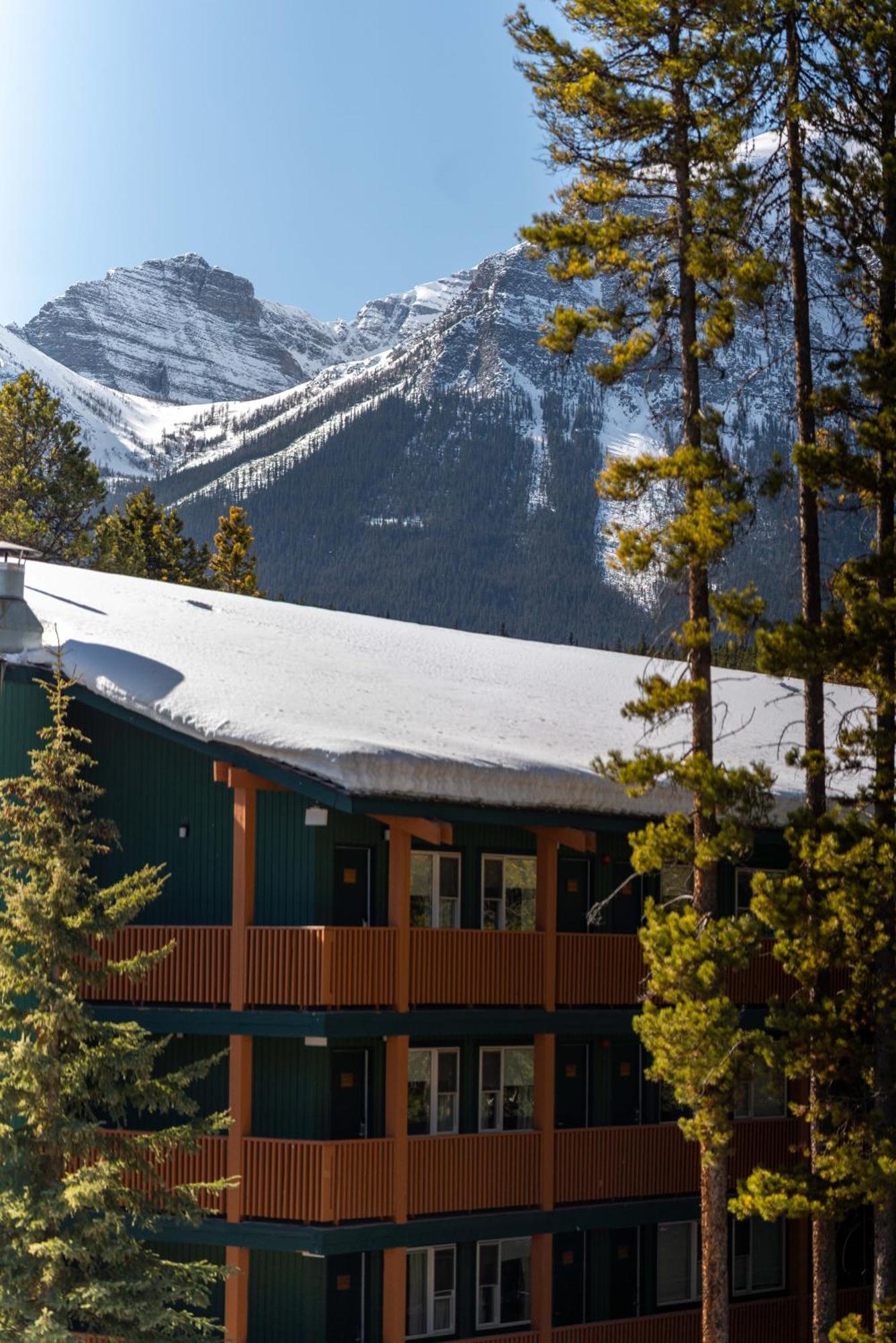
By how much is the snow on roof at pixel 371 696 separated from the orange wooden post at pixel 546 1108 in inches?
134

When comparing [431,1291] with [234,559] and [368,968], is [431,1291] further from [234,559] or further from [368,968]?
[234,559]

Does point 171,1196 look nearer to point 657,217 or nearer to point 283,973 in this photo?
point 283,973

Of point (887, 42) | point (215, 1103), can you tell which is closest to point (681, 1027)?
point (215, 1103)

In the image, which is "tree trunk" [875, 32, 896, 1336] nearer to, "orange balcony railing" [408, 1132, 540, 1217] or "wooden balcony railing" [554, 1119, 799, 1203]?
"wooden balcony railing" [554, 1119, 799, 1203]

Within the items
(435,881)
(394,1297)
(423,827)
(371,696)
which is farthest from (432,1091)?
(371,696)

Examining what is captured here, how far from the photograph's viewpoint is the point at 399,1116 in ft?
80.5

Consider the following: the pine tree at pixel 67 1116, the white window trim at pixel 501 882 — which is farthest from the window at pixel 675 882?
the pine tree at pixel 67 1116

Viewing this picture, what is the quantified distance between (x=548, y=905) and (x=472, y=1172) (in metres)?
3.68

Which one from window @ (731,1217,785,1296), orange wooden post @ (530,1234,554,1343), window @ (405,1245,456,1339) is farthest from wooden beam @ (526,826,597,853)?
window @ (731,1217,785,1296)

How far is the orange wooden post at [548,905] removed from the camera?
87.5 feet

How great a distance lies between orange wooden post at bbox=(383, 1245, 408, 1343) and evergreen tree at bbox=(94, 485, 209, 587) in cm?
4714

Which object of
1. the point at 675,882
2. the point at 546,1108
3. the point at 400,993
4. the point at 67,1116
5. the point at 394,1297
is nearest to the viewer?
the point at 67,1116

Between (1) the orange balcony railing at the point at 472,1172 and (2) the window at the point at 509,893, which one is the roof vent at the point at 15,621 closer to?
(2) the window at the point at 509,893

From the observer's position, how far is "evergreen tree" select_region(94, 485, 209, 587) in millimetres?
71812
